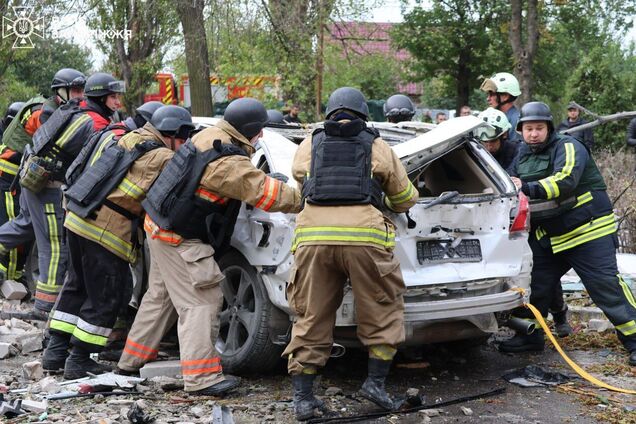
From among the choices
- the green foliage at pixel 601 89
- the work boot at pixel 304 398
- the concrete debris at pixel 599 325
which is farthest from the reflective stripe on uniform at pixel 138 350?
Result: the green foliage at pixel 601 89

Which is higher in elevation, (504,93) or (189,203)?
(504,93)

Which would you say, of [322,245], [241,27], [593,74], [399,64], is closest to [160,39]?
[241,27]

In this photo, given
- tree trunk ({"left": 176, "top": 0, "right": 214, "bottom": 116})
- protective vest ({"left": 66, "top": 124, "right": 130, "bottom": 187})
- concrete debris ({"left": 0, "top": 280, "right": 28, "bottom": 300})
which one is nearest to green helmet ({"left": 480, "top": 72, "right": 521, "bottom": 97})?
protective vest ({"left": 66, "top": 124, "right": 130, "bottom": 187})

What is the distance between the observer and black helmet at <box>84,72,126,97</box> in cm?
654

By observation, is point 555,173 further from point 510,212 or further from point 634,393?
point 634,393

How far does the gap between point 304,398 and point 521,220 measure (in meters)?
1.92

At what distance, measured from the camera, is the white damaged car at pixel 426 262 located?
5203 millimetres

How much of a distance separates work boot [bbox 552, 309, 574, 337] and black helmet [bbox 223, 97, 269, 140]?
3.18m

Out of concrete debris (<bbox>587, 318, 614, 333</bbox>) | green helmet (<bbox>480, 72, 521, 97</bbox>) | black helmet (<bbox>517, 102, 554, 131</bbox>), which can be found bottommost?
concrete debris (<bbox>587, 318, 614, 333</bbox>)

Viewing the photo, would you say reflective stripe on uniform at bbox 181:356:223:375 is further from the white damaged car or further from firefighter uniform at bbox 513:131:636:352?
firefighter uniform at bbox 513:131:636:352

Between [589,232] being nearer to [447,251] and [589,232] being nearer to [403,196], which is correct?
[447,251]

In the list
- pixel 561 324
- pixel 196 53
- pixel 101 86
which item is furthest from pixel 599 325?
pixel 196 53

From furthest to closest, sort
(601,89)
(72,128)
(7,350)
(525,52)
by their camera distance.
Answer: (601,89)
(525,52)
(72,128)
(7,350)

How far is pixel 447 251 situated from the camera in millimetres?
5406
